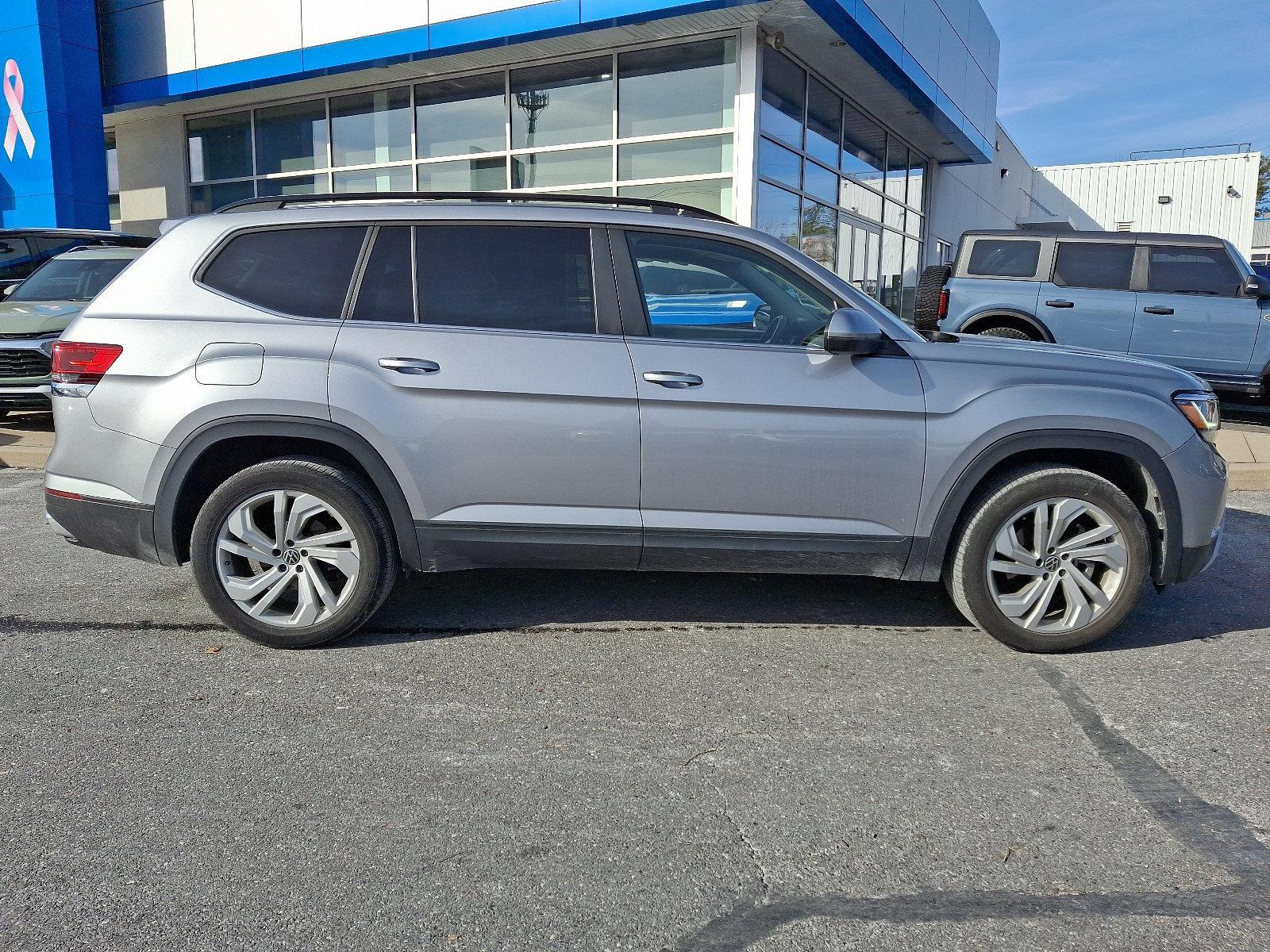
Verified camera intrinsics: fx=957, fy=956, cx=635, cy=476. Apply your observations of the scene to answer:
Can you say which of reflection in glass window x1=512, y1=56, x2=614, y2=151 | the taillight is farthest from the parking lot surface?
reflection in glass window x1=512, y1=56, x2=614, y2=151

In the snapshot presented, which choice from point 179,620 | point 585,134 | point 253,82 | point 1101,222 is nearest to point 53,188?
point 253,82

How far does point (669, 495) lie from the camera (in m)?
3.88

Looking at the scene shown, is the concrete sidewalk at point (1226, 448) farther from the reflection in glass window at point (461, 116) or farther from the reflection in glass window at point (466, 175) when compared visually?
the reflection in glass window at point (461, 116)

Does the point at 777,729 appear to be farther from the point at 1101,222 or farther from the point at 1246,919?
the point at 1101,222

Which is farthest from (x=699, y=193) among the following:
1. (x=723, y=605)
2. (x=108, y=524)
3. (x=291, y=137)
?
(x=108, y=524)

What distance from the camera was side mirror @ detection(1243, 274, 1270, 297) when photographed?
10.1 metres

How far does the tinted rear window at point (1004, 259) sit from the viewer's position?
420 inches

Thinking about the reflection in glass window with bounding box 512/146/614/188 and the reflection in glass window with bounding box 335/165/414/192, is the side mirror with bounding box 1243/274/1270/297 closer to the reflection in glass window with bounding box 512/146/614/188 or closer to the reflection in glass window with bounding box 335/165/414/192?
the reflection in glass window with bounding box 512/146/614/188

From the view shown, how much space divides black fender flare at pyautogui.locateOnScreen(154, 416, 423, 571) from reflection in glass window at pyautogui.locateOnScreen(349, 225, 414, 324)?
1.64 ft

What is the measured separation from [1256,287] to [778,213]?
588cm

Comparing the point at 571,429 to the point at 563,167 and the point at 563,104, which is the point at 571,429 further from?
the point at 563,104

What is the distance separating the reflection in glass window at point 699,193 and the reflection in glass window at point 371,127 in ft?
14.5

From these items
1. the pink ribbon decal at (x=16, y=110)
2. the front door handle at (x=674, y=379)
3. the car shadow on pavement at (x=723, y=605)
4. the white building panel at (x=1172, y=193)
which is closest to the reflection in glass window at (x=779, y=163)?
the car shadow on pavement at (x=723, y=605)

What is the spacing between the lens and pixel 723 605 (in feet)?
15.2
